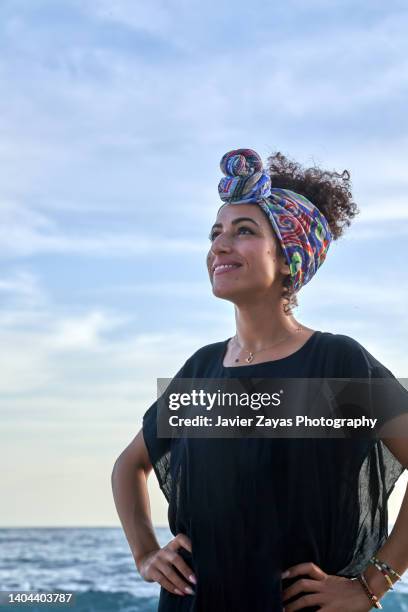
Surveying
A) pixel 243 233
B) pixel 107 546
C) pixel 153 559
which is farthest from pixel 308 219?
pixel 107 546

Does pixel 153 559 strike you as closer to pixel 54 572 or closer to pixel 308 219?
pixel 308 219

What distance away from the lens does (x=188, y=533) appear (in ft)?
10.0

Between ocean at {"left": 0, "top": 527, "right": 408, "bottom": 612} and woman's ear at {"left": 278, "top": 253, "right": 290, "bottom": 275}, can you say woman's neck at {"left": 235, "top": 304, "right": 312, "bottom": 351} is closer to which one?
woman's ear at {"left": 278, "top": 253, "right": 290, "bottom": 275}

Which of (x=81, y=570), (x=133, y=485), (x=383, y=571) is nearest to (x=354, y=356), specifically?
(x=383, y=571)

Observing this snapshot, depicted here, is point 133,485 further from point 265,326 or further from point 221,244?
point 221,244

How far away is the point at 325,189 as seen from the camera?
11.1 ft

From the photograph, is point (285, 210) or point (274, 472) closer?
point (274, 472)

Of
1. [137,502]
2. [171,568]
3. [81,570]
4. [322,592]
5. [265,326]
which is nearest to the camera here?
[322,592]

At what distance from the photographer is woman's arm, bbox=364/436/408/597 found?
2.89 m

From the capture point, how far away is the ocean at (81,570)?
1296 cm

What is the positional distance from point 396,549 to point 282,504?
369 mm

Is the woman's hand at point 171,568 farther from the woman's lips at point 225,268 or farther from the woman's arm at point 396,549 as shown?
the woman's lips at point 225,268

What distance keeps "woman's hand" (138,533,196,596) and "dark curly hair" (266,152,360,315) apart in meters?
1.19

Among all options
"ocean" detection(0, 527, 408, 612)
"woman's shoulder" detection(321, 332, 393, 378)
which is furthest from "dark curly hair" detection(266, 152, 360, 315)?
"ocean" detection(0, 527, 408, 612)
